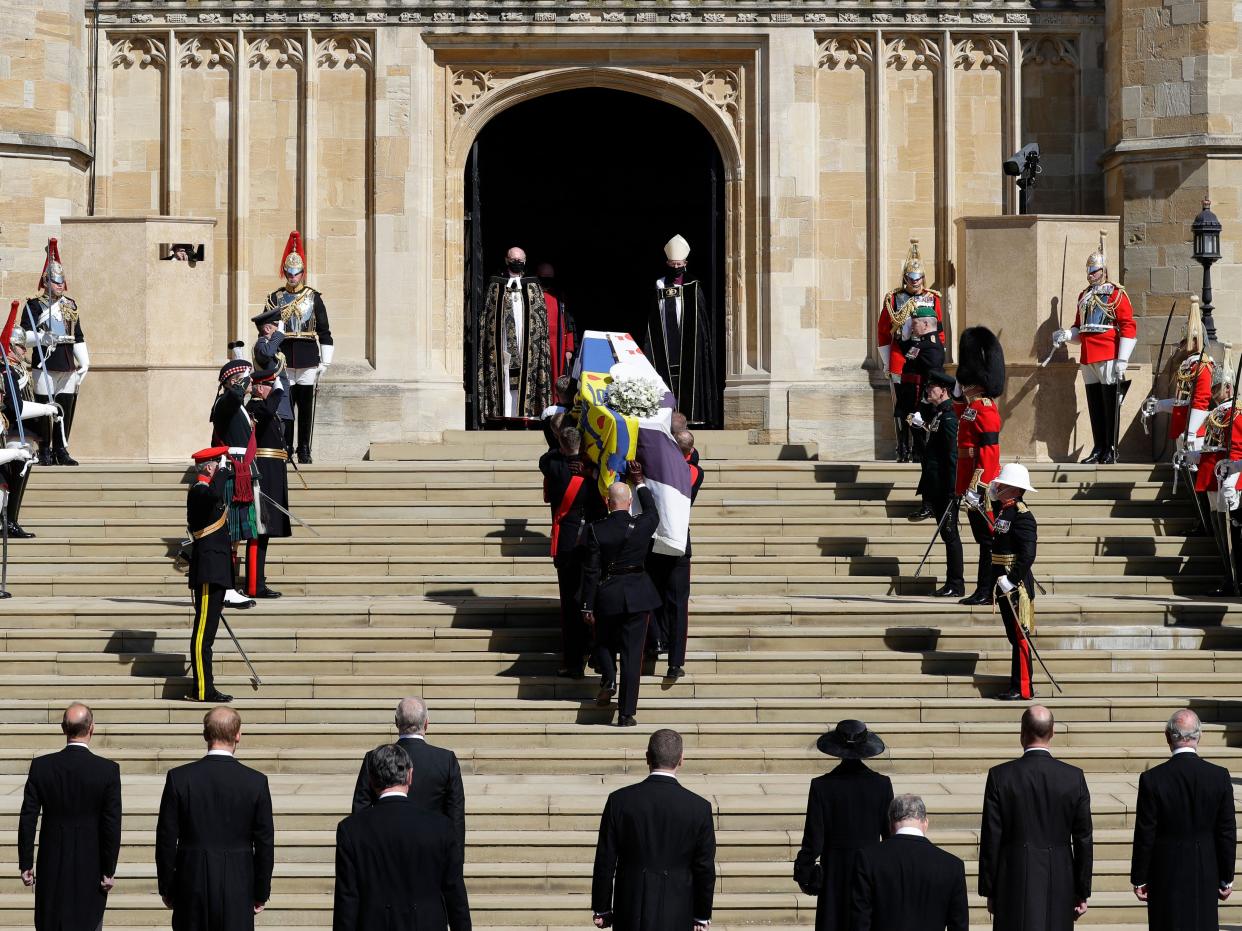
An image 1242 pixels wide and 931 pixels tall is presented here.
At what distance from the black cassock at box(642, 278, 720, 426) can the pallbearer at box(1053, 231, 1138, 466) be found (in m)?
4.45

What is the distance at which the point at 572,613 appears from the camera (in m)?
12.6

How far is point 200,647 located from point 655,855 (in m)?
5.46

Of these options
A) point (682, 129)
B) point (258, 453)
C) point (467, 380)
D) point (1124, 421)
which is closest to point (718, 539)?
point (258, 453)

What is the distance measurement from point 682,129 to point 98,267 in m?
11.4

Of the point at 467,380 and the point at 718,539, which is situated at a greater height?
the point at 467,380

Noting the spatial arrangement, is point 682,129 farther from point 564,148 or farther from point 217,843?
point 217,843

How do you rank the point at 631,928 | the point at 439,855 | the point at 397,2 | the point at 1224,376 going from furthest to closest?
the point at 397,2, the point at 1224,376, the point at 631,928, the point at 439,855

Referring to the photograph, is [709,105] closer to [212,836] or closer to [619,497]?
[619,497]

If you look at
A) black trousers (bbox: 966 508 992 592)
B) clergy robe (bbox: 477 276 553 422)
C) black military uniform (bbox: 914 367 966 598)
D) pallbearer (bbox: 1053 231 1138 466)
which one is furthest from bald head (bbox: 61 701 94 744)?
clergy robe (bbox: 477 276 553 422)

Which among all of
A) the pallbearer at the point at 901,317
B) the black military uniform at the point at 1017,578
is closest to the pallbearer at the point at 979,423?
the black military uniform at the point at 1017,578

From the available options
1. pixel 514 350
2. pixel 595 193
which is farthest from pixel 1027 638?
pixel 595 193

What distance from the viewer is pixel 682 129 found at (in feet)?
92.0

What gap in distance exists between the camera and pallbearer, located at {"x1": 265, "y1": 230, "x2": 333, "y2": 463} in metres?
17.9

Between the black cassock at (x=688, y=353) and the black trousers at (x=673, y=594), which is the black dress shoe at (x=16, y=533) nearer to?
the black trousers at (x=673, y=594)
